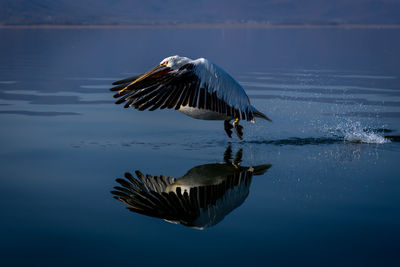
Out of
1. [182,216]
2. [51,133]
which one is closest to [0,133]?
[51,133]

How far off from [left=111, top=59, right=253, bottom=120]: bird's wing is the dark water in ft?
2.48

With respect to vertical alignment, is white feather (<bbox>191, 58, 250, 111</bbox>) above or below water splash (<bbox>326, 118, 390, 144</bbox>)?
above

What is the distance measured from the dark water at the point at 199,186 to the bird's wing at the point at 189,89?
0.76 metres

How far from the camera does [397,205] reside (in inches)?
228

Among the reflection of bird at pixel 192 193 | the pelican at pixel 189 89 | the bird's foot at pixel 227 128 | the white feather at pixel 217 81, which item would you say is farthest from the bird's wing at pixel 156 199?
the bird's foot at pixel 227 128

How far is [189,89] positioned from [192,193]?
1.52m

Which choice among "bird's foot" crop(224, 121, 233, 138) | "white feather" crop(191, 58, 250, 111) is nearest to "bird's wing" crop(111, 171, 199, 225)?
"white feather" crop(191, 58, 250, 111)

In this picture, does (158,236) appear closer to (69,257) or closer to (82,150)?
(69,257)

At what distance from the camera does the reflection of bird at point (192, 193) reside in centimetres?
539

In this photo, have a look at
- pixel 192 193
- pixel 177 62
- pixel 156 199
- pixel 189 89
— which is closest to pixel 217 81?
pixel 189 89

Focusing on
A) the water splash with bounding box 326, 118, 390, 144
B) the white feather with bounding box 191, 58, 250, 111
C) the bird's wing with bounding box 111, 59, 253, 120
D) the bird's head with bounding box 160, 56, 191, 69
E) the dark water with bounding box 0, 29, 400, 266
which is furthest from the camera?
the water splash with bounding box 326, 118, 390, 144

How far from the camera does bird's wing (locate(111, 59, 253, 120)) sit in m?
6.96

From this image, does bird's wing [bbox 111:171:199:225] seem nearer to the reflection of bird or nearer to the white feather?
the reflection of bird

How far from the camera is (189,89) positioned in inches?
277
